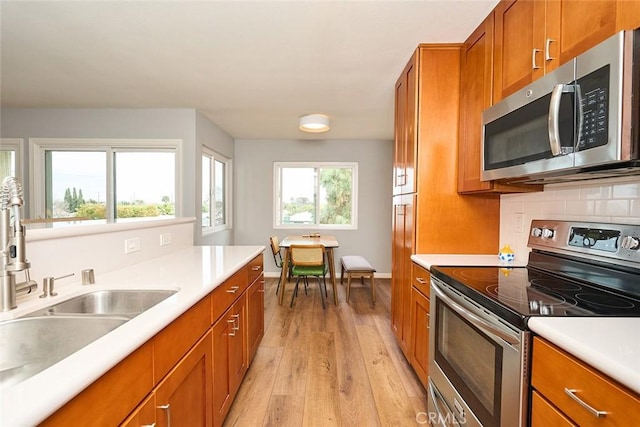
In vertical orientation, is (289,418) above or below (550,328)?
below

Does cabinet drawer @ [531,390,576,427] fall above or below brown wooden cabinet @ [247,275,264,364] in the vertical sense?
above

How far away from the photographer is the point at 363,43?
216 cm

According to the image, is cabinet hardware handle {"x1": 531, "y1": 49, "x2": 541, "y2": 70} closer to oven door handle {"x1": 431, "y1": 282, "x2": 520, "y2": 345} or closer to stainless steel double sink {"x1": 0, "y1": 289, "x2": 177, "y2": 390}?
oven door handle {"x1": 431, "y1": 282, "x2": 520, "y2": 345}

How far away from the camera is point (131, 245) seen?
185 cm

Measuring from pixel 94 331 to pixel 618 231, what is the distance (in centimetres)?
199

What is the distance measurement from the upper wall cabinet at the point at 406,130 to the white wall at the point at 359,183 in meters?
2.61

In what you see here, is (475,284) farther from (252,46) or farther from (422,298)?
(252,46)

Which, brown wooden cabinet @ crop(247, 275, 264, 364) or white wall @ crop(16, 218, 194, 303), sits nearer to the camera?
white wall @ crop(16, 218, 194, 303)

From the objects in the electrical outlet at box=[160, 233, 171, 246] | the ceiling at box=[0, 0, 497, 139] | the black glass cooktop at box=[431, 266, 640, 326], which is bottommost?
the black glass cooktop at box=[431, 266, 640, 326]

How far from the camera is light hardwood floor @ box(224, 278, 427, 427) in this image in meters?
1.82

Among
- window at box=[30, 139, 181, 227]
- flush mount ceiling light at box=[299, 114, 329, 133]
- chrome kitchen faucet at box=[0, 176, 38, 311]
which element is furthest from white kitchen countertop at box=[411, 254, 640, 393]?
window at box=[30, 139, 181, 227]

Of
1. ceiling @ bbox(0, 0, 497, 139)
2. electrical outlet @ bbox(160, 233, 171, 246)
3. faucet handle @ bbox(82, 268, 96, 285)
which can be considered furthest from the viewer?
electrical outlet @ bbox(160, 233, 171, 246)

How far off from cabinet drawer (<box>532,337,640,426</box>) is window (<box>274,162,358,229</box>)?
4505 millimetres

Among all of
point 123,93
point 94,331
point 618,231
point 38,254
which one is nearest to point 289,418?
point 94,331
